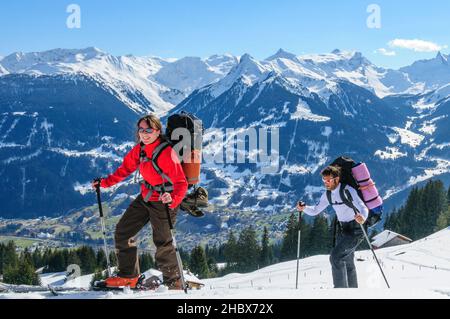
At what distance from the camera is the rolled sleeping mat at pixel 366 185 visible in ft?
41.6

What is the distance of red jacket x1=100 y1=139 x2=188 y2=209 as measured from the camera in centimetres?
1033

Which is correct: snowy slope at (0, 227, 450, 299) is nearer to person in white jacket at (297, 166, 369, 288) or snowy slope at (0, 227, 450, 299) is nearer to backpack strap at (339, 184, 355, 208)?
person in white jacket at (297, 166, 369, 288)

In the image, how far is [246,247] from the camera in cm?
9844

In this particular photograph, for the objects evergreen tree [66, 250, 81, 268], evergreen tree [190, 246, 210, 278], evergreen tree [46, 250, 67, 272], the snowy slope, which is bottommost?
evergreen tree [46, 250, 67, 272]

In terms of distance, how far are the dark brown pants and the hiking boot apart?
0.53 ft

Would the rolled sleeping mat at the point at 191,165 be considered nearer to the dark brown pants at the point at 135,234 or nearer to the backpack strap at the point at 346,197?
the dark brown pants at the point at 135,234

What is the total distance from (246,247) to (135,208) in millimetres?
88588

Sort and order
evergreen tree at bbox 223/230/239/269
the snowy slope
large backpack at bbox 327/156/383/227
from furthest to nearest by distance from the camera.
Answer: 1. evergreen tree at bbox 223/230/239/269
2. large backpack at bbox 327/156/383/227
3. the snowy slope

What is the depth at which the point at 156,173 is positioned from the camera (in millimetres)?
10688

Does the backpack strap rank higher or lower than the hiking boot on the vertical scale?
higher

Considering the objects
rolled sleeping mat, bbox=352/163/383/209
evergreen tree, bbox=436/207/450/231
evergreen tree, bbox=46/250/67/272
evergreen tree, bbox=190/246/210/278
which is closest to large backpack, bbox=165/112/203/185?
rolled sleeping mat, bbox=352/163/383/209

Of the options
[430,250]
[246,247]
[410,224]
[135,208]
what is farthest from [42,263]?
[135,208]
